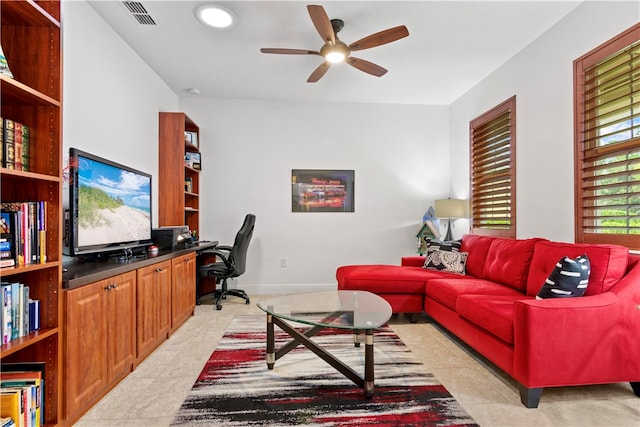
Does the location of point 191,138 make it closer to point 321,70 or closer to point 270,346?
point 321,70

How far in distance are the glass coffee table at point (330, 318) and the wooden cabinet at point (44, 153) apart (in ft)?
3.71

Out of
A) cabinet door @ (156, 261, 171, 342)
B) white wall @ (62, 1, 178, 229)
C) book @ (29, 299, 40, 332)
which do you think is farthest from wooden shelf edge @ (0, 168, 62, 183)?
cabinet door @ (156, 261, 171, 342)

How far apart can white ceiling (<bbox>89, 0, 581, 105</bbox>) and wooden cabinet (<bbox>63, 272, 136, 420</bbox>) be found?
214cm

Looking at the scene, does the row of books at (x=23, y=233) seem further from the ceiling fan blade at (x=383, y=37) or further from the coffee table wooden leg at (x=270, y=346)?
the ceiling fan blade at (x=383, y=37)

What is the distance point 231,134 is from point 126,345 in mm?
3159

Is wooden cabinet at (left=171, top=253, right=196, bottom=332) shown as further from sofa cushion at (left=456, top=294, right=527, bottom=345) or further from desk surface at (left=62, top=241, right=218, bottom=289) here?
sofa cushion at (left=456, top=294, right=527, bottom=345)

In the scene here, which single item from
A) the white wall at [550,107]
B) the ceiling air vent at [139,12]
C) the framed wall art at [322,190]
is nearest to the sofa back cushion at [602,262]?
the white wall at [550,107]

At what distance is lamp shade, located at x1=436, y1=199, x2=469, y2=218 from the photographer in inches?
167

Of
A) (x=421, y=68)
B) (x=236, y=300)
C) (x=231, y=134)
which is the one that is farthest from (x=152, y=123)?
(x=421, y=68)

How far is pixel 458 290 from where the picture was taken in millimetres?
2715

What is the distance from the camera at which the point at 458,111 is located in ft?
15.3

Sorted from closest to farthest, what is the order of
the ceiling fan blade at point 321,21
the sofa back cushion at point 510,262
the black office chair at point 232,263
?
the ceiling fan blade at point 321,21, the sofa back cushion at point 510,262, the black office chair at point 232,263

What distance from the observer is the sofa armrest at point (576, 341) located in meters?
1.78

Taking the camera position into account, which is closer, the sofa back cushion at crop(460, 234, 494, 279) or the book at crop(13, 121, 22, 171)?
the book at crop(13, 121, 22, 171)
